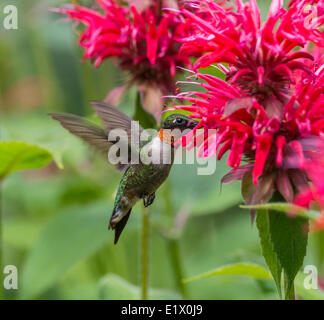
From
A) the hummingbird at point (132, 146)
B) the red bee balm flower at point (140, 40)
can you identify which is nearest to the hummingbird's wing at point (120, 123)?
the hummingbird at point (132, 146)

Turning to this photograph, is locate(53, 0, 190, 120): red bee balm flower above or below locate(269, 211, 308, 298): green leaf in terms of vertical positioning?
above

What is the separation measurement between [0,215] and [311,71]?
4.44ft

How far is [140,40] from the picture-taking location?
110cm

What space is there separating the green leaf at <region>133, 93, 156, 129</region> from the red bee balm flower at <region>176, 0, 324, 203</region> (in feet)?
0.91

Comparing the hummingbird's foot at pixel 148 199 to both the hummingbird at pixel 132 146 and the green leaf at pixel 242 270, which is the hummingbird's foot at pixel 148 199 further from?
the green leaf at pixel 242 270

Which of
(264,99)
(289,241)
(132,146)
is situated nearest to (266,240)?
(289,241)

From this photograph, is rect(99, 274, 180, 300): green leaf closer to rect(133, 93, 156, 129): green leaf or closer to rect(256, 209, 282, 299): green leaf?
rect(133, 93, 156, 129): green leaf

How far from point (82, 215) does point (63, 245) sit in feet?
0.37

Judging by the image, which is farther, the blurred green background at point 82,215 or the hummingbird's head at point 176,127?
the blurred green background at point 82,215

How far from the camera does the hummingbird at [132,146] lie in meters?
0.86

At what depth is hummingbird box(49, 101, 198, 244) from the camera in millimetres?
863

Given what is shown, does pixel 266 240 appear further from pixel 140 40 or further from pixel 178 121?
pixel 140 40

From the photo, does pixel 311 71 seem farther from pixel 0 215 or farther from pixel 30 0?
pixel 30 0

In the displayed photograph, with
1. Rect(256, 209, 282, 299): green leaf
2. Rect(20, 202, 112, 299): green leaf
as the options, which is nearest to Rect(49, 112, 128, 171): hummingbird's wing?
Rect(256, 209, 282, 299): green leaf
